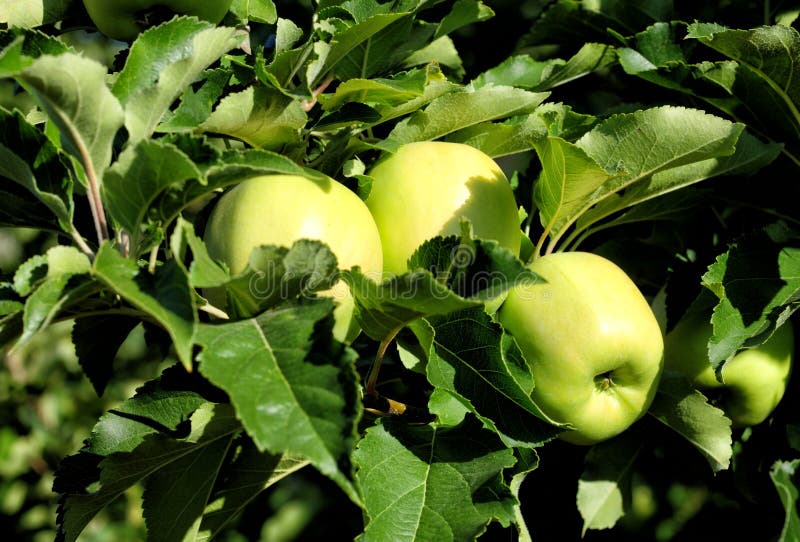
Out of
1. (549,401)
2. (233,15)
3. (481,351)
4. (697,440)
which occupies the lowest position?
(697,440)

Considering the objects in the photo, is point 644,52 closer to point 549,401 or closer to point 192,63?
point 549,401

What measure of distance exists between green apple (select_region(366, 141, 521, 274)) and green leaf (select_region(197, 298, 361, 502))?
0.78 feet

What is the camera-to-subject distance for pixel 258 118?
0.90 metres

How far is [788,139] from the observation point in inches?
47.3

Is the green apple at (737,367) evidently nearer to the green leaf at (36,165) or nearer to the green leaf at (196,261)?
the green leaf at (196,261)

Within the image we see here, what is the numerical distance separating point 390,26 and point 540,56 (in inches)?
24.3

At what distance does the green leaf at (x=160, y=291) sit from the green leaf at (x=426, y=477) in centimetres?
28

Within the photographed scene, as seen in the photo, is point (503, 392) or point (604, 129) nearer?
point (503, 392)

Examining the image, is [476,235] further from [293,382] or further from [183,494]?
[183,494]

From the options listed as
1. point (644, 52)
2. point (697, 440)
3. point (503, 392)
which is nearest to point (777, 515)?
point (697, 440)

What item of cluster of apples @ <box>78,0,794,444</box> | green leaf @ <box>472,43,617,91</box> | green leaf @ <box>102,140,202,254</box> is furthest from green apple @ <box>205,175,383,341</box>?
green leaf @ <box>472,43,617,91</box>

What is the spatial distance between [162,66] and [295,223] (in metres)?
0.26

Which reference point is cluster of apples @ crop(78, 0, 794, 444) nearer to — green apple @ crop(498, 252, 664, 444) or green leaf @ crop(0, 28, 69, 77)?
green apple @ crop(498, 252, 664, 444)

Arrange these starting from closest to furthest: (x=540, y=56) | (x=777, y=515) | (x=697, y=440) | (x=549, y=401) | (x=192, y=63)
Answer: (x=192, y=63) < (x=549, y=401) < (x=697, y=440) < (x=777, y=515) < (x=540, y=56)
